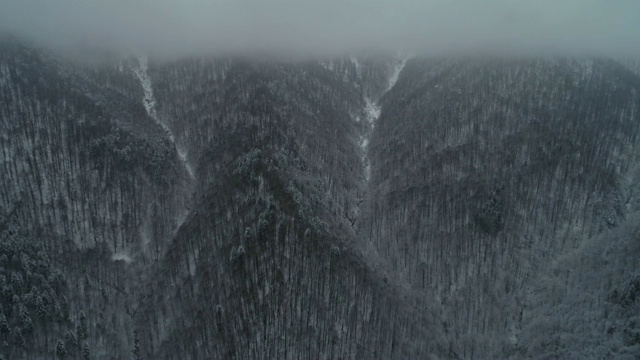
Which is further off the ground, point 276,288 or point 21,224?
point 21,224

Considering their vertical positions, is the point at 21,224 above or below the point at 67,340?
above

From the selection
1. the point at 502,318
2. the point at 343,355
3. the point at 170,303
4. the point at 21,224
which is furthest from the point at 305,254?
the point at 21,224

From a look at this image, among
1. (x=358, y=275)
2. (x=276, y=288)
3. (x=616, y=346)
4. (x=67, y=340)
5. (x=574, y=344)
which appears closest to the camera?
(x=616, y=346)

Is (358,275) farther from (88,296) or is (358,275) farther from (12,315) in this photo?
→ (12,315)

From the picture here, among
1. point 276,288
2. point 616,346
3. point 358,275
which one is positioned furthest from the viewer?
point 358,275

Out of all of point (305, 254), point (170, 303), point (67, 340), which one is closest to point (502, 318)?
point (305, 254)

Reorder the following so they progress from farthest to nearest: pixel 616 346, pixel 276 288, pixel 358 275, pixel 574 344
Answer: pixel 358 275 → pixel 276 288 → pixel 574 344 → pixel 616 346

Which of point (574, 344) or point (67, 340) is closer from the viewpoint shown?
point (574, 344)

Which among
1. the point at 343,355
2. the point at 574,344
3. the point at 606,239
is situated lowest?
the point at 343,355

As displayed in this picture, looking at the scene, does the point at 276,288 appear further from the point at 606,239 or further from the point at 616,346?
the point at 606,239
